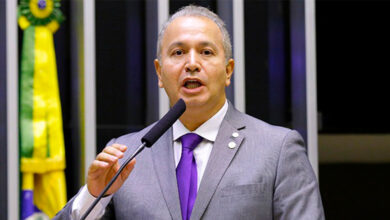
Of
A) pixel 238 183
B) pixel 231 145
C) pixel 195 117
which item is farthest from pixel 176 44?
pixel 238 183

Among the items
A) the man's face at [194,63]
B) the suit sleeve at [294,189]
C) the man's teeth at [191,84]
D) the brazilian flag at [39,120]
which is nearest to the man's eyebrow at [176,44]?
the man's face at [194,63]

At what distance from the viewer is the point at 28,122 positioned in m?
3.36

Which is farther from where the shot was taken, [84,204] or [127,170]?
[84,204]

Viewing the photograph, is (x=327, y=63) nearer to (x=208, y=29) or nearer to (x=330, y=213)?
(x=330, y=213)

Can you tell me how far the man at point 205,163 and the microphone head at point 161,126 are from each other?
0.43ft

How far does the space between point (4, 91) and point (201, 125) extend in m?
1.95

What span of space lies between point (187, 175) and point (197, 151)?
10 cm

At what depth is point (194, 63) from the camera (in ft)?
5.69

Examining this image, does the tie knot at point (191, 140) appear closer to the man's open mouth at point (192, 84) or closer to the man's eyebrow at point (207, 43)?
the man's open mouth at point (192, 84)

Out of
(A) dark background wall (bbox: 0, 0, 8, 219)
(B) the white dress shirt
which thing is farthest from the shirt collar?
(A) dark background wall (bbox: 0, 0, 8, 219)

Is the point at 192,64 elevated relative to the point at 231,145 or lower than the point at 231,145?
elevated

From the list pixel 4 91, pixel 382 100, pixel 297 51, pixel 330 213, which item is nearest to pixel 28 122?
pixel 4 91

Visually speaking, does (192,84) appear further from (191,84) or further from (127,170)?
(127,170)

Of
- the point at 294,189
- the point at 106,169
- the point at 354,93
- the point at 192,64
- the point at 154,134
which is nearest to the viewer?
the point at 154,134
